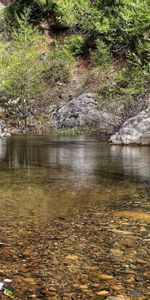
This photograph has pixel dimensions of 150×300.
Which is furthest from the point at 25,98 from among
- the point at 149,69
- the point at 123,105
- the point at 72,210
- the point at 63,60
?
the point at 72,210

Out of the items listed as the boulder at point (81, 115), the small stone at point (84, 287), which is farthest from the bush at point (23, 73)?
the small stone at point (84, 287)

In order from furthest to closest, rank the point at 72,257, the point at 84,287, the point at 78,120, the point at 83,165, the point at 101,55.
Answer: the point at 101,55 < the point at 78,120 < the point at 83,165 < the point at 72,257 < the point at 84,287

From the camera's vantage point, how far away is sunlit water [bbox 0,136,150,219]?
7.83 m

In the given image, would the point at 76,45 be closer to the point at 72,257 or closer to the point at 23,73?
the point at 23,73

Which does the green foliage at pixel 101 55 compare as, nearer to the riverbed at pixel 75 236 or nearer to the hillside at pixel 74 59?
the hillside at pixel 74 59

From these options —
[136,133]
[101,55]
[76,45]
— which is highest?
[76,45]

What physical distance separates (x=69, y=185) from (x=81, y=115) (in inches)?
1157

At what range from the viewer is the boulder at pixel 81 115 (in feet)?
119

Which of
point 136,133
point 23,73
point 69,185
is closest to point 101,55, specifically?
point 23,73

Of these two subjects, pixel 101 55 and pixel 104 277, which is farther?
pixel 101 55

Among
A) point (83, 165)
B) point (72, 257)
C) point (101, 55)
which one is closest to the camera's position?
point (72, 257)

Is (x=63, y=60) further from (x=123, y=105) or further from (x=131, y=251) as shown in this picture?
(x=131, y=251)

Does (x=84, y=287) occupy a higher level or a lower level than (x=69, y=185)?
lower

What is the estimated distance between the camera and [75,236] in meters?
5.91
